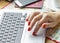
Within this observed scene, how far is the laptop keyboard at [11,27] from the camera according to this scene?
69 centimetres

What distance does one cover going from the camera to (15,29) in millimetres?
736

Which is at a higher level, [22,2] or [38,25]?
[22,2]

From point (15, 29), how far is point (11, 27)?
0.02 m

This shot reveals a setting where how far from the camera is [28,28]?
0.72m

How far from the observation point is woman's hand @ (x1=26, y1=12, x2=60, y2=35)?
2.33ft

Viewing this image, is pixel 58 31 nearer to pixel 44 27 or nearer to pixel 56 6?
→ pixel 44 27

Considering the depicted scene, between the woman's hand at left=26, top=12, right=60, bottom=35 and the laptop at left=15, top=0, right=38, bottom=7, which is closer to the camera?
the woman's hand at left=26, top=12, right=60, bottom=35

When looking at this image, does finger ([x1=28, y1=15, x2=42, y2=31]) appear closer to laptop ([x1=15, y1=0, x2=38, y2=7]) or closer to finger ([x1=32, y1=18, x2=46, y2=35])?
finger ([x1=32, y1=18, x2=46, y2=35])

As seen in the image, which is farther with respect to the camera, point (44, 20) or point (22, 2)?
point (22, 2)

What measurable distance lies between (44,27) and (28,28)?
70 millimetres

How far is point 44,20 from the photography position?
0.73 m

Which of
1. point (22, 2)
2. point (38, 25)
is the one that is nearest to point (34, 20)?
point (38, 25)

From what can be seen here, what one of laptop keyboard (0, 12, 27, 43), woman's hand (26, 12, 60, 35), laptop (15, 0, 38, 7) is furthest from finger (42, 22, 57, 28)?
laptop (15, 0, 38, 7)

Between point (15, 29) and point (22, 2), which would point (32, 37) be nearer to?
point (15, 29)
